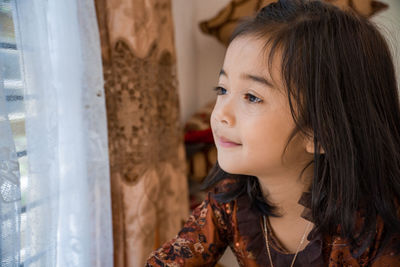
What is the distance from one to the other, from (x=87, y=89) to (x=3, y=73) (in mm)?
232

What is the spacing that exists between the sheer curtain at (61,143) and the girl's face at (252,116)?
33 cm

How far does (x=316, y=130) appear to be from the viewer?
0.61m

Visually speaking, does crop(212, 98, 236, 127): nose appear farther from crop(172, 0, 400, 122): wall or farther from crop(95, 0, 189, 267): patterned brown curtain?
crop(172, 0, 400, 122): wall

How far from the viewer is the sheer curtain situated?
60 cm

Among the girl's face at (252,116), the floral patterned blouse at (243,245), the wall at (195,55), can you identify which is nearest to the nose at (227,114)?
the girl's face at (252,116)

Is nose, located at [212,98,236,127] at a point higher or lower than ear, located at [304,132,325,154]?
higher

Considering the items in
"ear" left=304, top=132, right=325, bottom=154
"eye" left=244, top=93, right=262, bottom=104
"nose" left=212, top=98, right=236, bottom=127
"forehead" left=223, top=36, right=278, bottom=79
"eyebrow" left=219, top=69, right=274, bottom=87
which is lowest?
"ear" left=304, top=132, right=325, bottom=154

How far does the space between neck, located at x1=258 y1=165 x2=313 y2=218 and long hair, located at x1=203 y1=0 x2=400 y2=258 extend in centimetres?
4

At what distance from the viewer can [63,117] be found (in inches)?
28.1

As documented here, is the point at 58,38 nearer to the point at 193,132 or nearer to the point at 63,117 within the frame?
the point at 63,117

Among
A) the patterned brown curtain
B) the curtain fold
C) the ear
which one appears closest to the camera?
the curtain fold

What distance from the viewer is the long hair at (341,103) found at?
604 millimetres

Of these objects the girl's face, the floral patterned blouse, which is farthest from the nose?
the floral patterned blouse

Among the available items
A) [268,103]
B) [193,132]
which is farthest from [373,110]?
[193,132]
